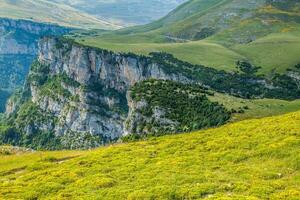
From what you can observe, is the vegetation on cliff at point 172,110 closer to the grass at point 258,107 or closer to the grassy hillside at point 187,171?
the grass at point 258,107

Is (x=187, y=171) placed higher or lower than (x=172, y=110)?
higher

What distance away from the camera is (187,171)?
5606 centimetres

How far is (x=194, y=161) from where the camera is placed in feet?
200

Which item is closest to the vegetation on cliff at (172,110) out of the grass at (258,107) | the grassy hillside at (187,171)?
the grass at (258,107)

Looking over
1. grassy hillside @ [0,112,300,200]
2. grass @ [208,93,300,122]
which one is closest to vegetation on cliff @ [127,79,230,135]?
grass @ [208,93,300,122]

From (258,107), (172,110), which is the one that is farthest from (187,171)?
(172,110)

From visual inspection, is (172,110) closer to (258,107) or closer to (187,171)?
(258,107)

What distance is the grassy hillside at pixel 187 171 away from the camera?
159 ft

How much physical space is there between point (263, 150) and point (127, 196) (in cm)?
2046

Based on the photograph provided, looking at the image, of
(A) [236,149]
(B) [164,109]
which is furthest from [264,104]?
(A) [236,149]

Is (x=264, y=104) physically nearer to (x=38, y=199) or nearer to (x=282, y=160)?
(x=282, y=160)

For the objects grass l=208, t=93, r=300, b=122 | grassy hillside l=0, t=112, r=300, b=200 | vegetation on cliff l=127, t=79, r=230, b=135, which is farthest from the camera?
vegetation on cliff l=127, t=79, r=230, b=135

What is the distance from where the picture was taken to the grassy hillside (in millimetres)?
48469

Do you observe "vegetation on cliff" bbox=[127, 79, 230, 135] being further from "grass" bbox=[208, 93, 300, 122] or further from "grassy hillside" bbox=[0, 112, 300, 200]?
"grassy hillside" bbox=[0, 112, 300, 200]
